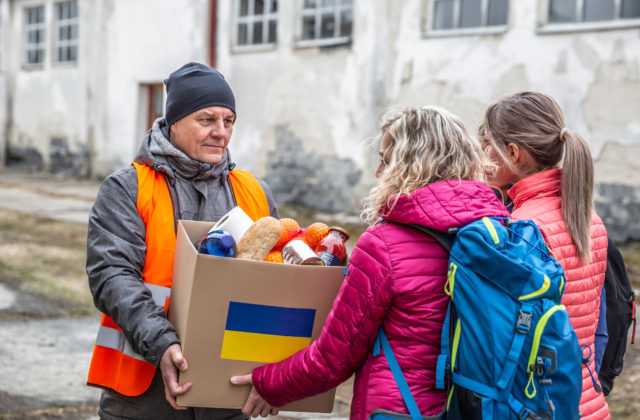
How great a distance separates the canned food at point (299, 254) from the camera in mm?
1866

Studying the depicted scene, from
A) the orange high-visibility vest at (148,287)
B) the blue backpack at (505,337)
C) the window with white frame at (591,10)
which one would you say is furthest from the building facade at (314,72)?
the blue backpack at (505,337)

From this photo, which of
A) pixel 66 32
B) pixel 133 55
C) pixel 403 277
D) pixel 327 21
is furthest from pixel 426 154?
pixel 66 32

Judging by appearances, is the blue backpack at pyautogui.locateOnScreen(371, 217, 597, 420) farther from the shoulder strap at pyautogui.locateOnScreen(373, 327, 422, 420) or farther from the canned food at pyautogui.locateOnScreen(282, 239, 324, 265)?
the canned food at pyautogui.locateOnScreen(282, 239, 324, 265)

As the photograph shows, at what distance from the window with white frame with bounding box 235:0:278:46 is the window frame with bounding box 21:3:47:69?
6385mm

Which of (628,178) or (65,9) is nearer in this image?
(628,178)

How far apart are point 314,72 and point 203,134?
863 cm

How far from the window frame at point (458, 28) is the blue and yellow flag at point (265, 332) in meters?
7.49

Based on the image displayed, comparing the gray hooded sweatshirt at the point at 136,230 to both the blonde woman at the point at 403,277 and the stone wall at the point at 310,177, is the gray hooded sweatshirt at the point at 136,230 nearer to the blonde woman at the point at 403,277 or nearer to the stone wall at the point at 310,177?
the blonde woman at the point at 403,277

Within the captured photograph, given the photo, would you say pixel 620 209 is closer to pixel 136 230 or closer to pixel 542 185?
pixel 542 185

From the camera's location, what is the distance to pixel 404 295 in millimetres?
1645

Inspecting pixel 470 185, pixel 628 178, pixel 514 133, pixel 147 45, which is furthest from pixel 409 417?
pixel 147 45

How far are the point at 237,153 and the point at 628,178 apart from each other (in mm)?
6301

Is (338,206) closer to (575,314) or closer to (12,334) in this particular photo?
(12,334)

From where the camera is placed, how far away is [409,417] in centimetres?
165
